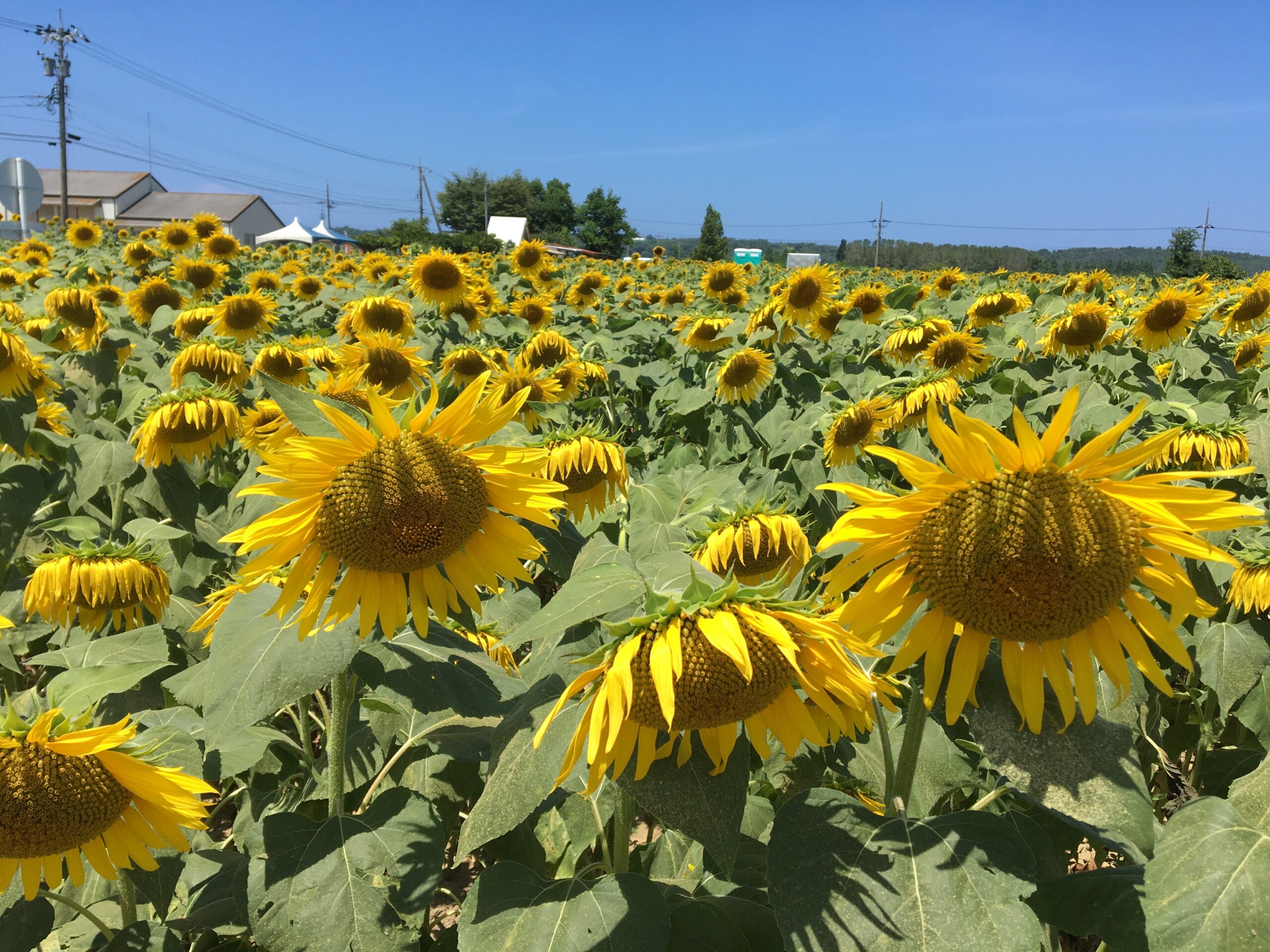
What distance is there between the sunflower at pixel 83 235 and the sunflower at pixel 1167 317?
13735mm

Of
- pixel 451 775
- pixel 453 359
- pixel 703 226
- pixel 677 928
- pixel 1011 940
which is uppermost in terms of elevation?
pixel 703 226

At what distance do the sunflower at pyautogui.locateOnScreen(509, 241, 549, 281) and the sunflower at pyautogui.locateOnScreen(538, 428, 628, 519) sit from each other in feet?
24.6

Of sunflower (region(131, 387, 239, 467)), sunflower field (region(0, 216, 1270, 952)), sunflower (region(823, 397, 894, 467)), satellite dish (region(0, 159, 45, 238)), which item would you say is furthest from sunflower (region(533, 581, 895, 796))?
satellite dish (region(0, 159, 45, 238))

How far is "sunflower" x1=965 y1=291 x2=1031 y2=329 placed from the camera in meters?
6.59

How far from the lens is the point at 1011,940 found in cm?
103

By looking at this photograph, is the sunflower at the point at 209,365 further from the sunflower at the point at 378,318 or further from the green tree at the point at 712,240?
the green tree at the point at 712,240

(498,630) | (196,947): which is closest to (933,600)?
(498,630)

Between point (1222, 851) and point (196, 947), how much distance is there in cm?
210

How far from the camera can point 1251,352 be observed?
5820mm

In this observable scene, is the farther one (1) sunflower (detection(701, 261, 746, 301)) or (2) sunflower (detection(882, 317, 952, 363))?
(1) sunflower (detection(701, 261, 746, 301))

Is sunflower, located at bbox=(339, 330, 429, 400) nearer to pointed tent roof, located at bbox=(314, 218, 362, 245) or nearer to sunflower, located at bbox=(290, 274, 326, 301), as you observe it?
sunflower, located at bbox=(290, 274, 326, 301)

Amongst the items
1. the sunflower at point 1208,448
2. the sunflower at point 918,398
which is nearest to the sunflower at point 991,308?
the sunflower at point 918,398

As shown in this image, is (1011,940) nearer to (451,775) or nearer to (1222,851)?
(1222,851)

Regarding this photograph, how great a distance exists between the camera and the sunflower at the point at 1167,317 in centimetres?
531
